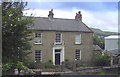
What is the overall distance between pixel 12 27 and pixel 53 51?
13132mm

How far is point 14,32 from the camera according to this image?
Answer: 24.8ft

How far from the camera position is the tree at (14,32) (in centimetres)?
729

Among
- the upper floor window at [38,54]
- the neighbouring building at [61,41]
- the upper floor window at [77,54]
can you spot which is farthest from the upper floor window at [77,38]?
the upper floor window at [38,54]

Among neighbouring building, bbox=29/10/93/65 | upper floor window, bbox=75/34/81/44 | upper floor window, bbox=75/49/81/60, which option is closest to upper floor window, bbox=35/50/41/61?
neighbouring building, bbox=29/10/93/65

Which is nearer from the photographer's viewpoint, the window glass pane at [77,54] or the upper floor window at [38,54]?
the upper floor window at [38,54]

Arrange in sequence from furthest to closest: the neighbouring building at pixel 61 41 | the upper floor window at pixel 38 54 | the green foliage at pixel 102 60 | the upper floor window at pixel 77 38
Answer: the upper floor window at pixel 77 38 → the neighbouring building at pixel 61 41 → the upper floor window at pixel 38 54 → the green foliage at pixel 102 60

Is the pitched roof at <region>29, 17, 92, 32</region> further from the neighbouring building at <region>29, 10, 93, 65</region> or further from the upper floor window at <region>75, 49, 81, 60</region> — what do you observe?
the upper floor window at <region>75, 49, 81, 60</region>

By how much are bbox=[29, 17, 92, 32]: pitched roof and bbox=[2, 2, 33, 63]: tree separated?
12244 millimetres

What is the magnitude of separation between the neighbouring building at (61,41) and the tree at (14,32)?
1122 centimetres

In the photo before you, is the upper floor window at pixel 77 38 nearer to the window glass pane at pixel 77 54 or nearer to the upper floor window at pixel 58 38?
the window glass pane at pixel 77 54

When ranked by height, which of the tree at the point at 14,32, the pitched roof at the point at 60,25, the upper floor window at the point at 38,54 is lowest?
the upper floor window at the point at 38,54

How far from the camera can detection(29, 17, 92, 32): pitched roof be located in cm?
2084

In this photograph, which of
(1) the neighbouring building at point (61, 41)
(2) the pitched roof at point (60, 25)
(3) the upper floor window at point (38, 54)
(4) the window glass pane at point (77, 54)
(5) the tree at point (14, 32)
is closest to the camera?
(5) the tree at point (14, 32)

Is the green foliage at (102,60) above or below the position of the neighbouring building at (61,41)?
below
